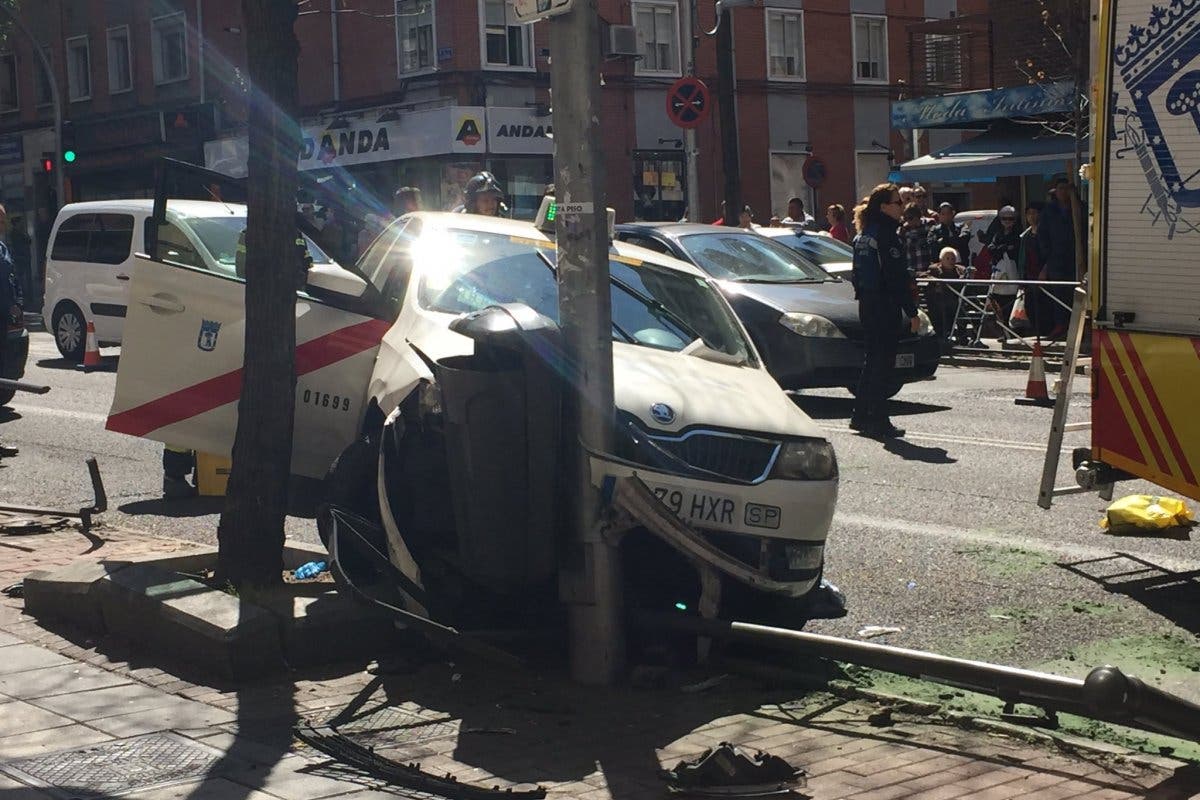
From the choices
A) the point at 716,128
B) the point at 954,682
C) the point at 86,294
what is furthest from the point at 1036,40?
the point at 954,682

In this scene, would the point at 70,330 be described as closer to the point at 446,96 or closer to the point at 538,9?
the point at 446,96

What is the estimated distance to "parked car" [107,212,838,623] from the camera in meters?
6.21

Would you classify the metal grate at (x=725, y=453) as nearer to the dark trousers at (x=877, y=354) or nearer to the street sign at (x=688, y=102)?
the dark trousers at (x=877, y=354)

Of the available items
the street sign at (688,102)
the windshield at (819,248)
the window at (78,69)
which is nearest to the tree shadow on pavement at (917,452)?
the windshield at (819,248)

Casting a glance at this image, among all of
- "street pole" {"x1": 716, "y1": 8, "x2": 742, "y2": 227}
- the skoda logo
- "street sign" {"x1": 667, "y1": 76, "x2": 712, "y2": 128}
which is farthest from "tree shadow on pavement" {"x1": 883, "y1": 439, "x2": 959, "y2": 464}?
"street pole" {"x1": 716, "y1": 8, "x2": 742, "y2": 227}

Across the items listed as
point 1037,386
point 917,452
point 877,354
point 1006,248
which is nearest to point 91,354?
point 877,354

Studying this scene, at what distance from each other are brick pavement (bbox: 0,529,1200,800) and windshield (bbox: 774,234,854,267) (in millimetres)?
11856

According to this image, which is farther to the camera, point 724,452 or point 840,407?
point 840,407

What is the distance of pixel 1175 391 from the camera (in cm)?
722

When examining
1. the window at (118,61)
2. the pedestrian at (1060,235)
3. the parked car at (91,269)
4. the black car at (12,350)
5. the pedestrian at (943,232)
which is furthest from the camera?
the window at (118,61)

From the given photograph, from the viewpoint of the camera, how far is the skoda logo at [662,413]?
6.25 meters

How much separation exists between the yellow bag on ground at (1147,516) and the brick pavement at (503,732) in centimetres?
337

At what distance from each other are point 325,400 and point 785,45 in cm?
3662

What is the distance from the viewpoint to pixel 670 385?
21.4 ft
